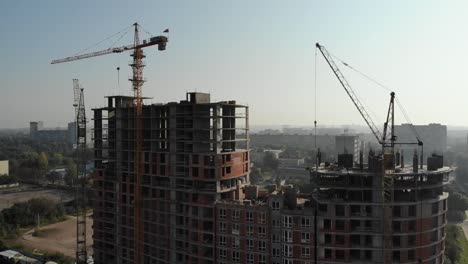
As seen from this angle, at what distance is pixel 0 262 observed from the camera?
298 feet

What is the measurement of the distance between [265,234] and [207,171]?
13.5 metres

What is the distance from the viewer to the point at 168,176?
67.9 m

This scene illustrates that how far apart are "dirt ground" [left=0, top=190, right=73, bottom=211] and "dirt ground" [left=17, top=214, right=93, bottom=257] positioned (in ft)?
132

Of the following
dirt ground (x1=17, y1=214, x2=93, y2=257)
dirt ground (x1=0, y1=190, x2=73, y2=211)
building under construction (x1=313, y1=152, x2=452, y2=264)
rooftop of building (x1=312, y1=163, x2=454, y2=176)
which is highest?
rooftop of building (x1=312, y1=163, x2=454, y2=176)

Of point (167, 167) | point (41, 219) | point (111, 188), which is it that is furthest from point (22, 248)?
point (167, 167)

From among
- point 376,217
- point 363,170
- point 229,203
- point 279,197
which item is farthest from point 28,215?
point 376,217

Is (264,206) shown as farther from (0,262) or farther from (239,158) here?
(0,262)

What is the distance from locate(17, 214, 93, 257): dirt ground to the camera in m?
107

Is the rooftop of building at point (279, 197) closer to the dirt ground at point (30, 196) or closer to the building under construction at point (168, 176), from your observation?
the building under construction at point (168, 176)

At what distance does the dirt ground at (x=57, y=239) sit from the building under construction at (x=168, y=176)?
3451 cm

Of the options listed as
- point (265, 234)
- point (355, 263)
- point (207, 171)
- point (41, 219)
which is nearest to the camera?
point (355, 263)

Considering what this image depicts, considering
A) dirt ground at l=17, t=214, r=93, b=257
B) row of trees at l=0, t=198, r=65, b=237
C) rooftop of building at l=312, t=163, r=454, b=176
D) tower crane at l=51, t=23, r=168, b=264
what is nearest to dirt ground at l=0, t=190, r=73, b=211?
row of trees at l=0, t=198, r=65, b=237

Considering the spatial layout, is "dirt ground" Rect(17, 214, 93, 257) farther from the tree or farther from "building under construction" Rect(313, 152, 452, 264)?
the tree

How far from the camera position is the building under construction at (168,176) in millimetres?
64188
